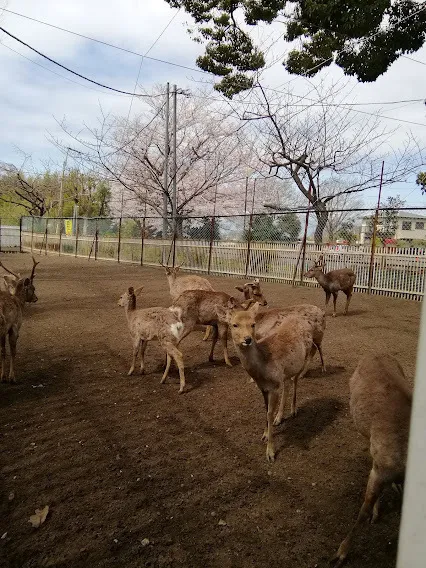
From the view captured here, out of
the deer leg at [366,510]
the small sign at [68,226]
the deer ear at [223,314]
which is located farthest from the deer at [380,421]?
the small sign at [68,226]

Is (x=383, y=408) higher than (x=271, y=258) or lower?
lower

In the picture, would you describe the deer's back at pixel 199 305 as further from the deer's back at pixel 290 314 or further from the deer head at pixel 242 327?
the deer head at pixel 242 327

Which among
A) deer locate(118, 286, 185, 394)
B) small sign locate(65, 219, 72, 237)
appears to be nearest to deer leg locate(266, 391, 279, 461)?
deer locate(118, 286, 185, 394)

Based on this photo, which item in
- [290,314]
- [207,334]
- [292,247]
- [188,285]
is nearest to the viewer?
[290,314]

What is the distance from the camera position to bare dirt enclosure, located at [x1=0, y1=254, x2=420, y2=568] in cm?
260

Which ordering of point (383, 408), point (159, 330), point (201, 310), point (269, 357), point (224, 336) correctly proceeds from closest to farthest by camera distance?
1. point (383, 408)
2. point (269, 357)
3. point (159, 330)
4. point (201, 310)
5. point (224, 336)

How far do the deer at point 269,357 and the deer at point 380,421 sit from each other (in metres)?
0.76

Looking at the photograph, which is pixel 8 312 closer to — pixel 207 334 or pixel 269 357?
pixel 269 357

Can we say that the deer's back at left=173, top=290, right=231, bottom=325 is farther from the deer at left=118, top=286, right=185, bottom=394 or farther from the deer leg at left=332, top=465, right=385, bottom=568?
the deer leg at left=332, top=465, right=385, bottom=568

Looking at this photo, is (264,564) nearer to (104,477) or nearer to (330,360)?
(104,477)

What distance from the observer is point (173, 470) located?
3.44 meters

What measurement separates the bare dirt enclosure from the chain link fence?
682 cm

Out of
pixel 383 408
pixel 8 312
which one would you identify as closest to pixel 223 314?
pixel 383 408

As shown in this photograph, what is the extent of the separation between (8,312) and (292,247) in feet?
38.0
